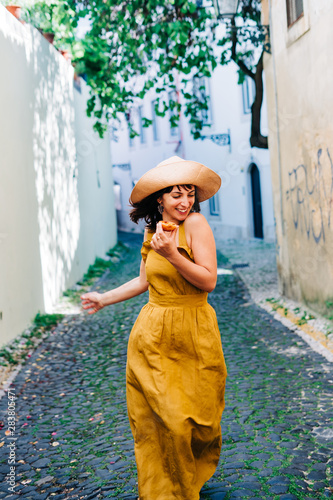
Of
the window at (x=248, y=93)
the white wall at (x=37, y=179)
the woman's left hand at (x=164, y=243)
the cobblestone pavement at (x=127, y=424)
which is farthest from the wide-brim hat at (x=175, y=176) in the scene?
the window at (x=248, y=93)

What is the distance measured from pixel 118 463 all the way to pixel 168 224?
1832 mm

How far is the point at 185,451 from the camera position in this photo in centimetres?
299

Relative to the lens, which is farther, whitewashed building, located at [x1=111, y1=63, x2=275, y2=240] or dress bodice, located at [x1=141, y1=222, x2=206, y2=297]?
whitewashed building, located at [x1=111, y1=63, x2=275, y2=240]

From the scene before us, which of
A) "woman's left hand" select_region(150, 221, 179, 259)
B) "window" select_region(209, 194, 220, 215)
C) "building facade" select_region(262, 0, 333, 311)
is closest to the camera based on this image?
"woman's left hand" select_region(150, 221, 179, 259)

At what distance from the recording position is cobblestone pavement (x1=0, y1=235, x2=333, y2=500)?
359cm

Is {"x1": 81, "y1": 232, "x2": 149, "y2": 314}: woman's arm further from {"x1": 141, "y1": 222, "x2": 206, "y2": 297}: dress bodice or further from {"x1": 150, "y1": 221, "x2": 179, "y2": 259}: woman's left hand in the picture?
{"x1": 150, "y1": 221, "x2": 179, "y2": 259}: woman's left hand

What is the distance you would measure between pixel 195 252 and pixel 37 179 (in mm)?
6697

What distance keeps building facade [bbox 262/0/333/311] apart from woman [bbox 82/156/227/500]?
14.7 feet

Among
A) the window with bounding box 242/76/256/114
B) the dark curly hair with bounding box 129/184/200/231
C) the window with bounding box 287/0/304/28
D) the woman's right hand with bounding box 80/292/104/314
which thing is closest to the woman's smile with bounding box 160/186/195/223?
the dark curly hair with bounding box 129/184/200/231

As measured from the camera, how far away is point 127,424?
15.2 ft

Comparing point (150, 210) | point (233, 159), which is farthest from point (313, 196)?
point (233, 159)

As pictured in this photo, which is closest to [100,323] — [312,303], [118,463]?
[312,303]

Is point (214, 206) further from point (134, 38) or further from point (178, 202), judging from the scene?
point (178, 202)

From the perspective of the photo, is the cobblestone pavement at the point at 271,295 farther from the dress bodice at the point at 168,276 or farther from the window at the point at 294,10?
the window at the point at 294,10
